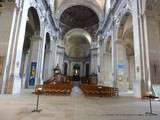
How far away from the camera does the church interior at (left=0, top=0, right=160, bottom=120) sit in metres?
4.69

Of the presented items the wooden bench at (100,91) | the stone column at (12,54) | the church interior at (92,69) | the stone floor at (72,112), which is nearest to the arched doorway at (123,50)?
the church interior at (92,69)

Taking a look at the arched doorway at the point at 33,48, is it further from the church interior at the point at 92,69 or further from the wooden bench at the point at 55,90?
the wooden bench at the point at 55,90

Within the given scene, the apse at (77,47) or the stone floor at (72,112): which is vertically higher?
the apse at (77,47)

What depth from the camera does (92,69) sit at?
1240 inches

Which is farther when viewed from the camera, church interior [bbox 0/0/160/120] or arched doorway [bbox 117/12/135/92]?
arched doorway [bbox 117/12/135/92]

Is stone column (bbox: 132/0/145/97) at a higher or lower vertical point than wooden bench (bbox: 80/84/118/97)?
higher

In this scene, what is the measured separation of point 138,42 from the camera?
10.6 metres

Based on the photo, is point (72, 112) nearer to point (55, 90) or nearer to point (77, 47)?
point (55, 90)

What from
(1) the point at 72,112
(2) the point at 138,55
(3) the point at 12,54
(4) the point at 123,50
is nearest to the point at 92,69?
(4) the point at 123,50

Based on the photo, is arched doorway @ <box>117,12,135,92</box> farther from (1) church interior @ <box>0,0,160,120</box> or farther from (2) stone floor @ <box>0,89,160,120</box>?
(2) stone floor @ <box>0,89,160,120</box>

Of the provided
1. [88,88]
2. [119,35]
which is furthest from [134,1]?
[88,88]

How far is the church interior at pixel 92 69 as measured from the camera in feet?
15.4

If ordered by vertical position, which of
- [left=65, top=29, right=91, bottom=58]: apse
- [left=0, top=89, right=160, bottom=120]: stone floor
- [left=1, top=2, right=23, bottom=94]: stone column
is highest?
[left=65, top=29, right=91, bottom=58]: apse

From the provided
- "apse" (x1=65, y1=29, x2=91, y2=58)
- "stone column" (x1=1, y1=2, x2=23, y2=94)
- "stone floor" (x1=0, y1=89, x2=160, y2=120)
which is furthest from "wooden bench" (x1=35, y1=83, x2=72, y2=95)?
"apse" (x1=65, y1=29, x2=91, y2=58)
